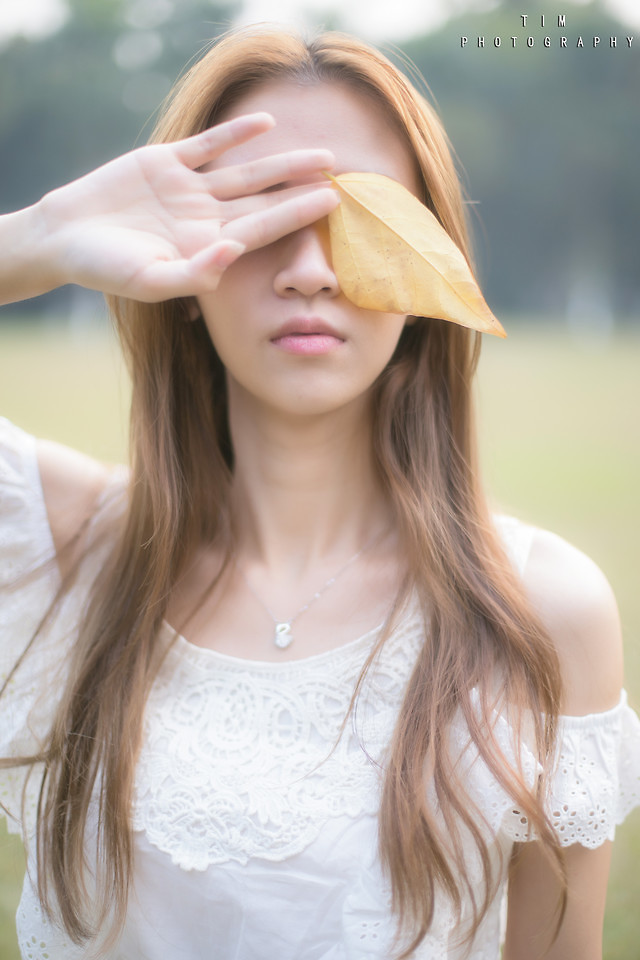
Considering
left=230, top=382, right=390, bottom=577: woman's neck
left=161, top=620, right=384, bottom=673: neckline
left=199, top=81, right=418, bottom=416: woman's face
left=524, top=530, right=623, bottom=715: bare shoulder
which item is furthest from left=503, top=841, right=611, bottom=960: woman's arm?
left=199, top=81, right=418, bottom=416: woman's face

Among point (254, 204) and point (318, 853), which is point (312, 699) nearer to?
point (318, 853)

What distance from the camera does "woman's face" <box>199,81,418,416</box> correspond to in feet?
3.76

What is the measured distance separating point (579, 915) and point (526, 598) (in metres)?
0.50

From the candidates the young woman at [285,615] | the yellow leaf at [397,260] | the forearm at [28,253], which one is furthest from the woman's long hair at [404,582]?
the forearm at [28,253]

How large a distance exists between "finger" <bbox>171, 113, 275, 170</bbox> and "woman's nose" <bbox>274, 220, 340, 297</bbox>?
0.15 metres

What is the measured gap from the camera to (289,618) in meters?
1.33

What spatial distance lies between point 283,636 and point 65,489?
→ 46 cm

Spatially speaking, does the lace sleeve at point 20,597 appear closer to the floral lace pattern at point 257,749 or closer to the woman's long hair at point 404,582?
the woman's long hair at point 404,582

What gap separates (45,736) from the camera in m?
1.35

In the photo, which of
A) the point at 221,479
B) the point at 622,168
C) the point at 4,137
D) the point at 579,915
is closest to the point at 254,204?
the point at 221,479

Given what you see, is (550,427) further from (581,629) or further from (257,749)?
(257,749)

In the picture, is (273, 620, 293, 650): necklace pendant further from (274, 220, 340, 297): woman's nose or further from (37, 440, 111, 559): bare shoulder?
(274, 220, 340, 297): woman's nose

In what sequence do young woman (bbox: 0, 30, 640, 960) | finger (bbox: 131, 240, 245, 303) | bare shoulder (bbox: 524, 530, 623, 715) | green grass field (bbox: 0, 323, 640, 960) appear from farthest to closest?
1. green grass field (bbox: 0, 323, 640, 960)
2. bare shoulder (bbox: 524, 530, 623, 715)
3. young woman (bbox: 0, 30, 640, 960)
4. finger (bbox: 131, 240, 245, 303)

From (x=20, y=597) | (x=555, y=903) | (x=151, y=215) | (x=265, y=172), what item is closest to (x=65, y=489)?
(x=20, y=597)
